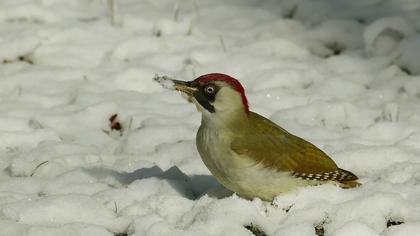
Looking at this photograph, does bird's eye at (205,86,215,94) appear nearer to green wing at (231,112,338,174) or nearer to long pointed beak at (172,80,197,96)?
long pointed beak at (172,80,197,96)

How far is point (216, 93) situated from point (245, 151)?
1.14 feet

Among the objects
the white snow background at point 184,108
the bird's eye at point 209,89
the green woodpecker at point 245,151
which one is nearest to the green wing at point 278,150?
the green woodpecker at point 245,151

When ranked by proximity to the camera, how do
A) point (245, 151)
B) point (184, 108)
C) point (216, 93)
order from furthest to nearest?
point (184, 108), point (216, 93), point (245, 151)

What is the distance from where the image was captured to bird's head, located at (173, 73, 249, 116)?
4895 millimetres

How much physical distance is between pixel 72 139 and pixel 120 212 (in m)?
1.24

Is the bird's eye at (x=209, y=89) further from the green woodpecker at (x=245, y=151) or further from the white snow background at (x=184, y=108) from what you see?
the white snow background at (x=184, y=108)

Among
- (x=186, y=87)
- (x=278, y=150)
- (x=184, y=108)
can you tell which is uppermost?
(x=186, y=87)

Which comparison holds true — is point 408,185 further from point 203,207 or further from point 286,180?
point 203,207

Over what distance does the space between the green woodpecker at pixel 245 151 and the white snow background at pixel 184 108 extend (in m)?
0.08

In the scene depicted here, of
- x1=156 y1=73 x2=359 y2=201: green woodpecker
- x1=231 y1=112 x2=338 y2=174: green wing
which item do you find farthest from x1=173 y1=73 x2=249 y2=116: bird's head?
x1=231 y1=112 x2=338 y2=174: green wing

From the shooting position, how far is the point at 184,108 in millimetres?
6516

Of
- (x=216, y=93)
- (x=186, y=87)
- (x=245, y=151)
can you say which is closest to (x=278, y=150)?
(x=245, y=151)

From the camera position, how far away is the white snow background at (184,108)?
4.83 meters

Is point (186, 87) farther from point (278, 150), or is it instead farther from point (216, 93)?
point (278, 150)
